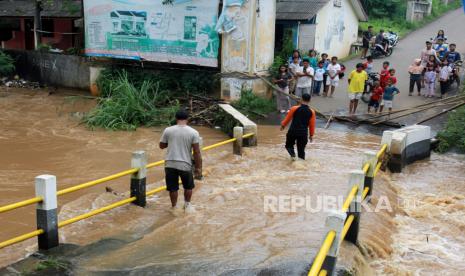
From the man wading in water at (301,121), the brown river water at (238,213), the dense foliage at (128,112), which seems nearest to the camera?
the brown river water at (238,213)

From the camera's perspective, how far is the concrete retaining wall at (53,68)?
20109 millimetres

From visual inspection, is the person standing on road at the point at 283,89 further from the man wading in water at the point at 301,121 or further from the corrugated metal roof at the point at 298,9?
the man wading in water at the point at 301,121

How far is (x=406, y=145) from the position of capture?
435 inches

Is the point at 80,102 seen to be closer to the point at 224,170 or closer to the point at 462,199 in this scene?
the point at 224,170

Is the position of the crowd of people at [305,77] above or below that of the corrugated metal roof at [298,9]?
below

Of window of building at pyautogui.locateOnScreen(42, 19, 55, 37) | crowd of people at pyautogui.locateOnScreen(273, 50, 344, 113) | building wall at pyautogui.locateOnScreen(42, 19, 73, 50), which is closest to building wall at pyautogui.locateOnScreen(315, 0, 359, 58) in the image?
crowd of people at pyautogui.locateOnScreen(273, 50, 344, 113)

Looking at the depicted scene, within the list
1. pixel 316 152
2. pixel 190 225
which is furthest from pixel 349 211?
pixel 316 152

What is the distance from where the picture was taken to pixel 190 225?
22.7 feet

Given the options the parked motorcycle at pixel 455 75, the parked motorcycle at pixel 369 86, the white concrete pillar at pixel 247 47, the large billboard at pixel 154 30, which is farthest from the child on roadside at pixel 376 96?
the large billboard at pixel 154 30

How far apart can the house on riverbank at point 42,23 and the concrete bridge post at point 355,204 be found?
20.6 meters

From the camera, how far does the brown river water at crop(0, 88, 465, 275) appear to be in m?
5.76

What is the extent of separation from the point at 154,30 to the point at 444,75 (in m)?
9.91

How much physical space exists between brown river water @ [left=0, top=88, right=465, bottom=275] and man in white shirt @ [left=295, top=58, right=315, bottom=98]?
9.14 ft

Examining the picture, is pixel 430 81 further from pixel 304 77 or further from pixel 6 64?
pixel 6 64
